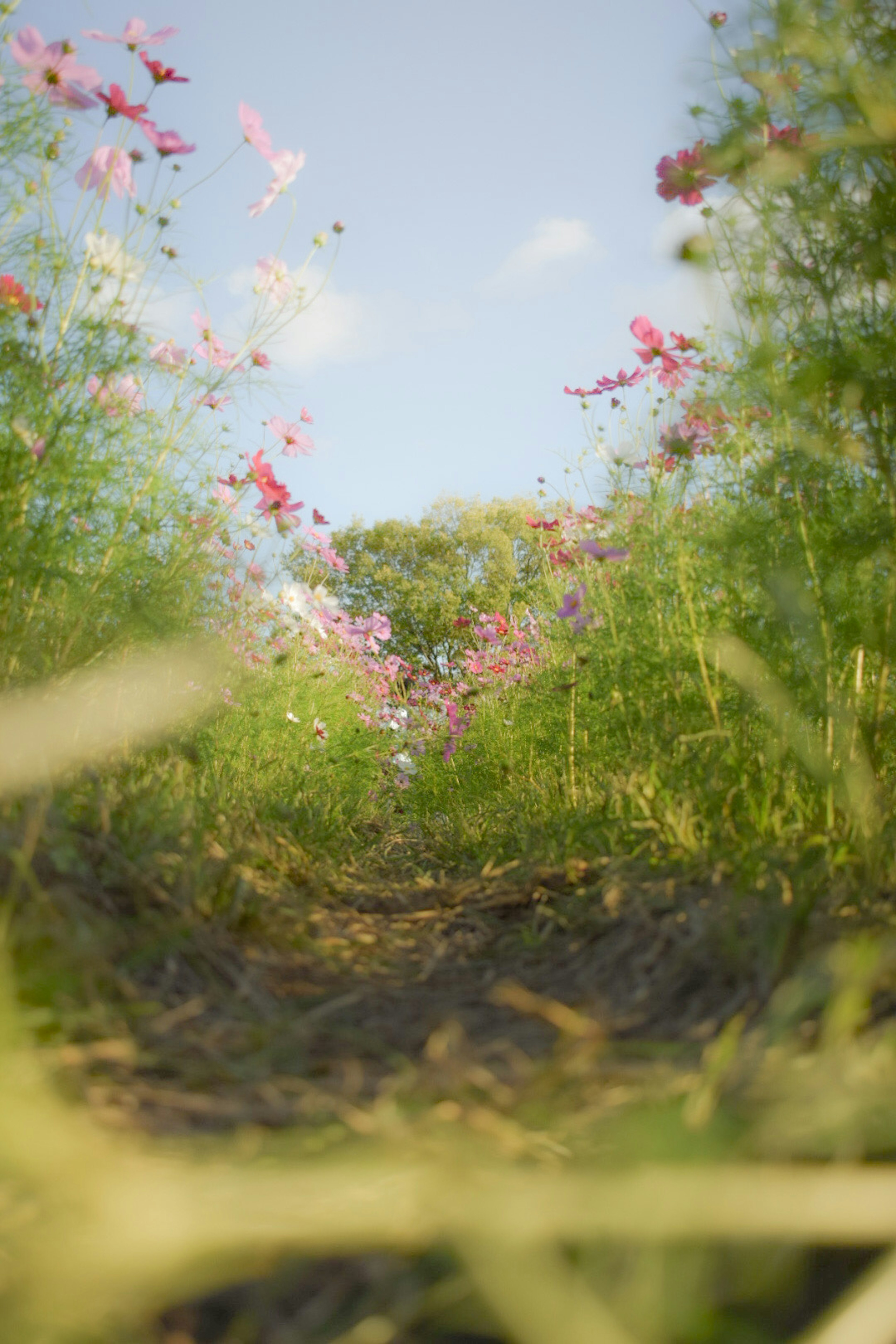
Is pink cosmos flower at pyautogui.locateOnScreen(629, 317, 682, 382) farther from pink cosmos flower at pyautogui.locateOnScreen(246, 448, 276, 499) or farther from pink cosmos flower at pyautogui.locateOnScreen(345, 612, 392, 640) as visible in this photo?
pink cosmos flower at pyautogui.locateOnScreen(345, 612, 392, 640)

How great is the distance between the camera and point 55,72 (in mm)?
2078

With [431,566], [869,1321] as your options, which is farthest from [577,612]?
[431,566]

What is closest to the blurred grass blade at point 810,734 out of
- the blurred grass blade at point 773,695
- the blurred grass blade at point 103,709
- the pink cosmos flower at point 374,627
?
the blurred grass blade at point 773,695

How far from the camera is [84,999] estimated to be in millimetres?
1062

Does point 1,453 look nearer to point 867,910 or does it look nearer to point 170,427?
point 170,427

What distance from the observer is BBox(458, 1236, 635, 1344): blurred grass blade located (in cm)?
57

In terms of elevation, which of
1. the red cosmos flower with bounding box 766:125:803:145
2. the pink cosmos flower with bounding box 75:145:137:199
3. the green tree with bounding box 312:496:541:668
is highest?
the green tree with bounding box 312:496:541:668

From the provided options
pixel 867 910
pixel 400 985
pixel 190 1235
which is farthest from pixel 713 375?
pixel 190 1235

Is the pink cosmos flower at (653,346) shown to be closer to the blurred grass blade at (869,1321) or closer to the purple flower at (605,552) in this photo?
the purple flower at (605,552)

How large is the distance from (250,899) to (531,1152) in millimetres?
902

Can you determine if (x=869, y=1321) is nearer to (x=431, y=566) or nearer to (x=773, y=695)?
(x=773, y=695)

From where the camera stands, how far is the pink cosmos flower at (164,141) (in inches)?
87.6

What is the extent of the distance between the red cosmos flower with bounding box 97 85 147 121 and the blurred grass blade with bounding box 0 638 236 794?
4.98 ft

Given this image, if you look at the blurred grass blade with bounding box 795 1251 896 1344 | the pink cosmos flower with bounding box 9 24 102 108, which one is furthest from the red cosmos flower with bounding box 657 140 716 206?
the blurred grass blade with bounding box 795 1251 896 1344
